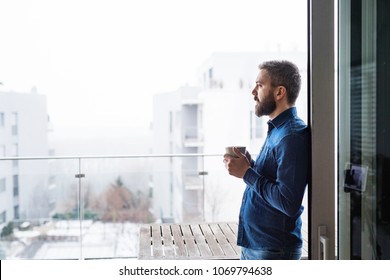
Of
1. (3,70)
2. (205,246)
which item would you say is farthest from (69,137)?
(205,246)

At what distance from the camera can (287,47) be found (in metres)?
1.56

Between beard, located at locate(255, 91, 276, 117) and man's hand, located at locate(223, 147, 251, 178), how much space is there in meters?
0.16

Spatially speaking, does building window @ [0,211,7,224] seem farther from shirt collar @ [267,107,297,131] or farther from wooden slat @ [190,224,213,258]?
shirt collar @ [267,107,297,131]

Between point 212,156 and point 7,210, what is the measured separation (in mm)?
1513

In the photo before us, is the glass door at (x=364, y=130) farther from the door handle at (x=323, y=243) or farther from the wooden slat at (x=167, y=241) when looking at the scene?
the wooden slat at (x=167, y=241)

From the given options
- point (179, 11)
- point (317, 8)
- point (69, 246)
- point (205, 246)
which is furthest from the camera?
point (69, 246)

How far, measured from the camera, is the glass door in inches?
46.2

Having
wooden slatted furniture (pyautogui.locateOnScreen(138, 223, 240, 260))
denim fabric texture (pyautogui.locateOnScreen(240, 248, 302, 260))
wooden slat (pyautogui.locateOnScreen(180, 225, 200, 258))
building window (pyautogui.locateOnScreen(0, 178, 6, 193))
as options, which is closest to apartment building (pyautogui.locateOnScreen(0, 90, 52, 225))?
building window (pyautogui.locateOnScreen(0, 178, 6, 193))

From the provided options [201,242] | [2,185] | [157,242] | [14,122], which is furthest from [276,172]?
[2,185]

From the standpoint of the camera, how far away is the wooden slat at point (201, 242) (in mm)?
2023

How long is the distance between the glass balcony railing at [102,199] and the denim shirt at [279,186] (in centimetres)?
137


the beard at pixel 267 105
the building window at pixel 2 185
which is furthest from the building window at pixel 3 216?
the beard at pixel 267 105

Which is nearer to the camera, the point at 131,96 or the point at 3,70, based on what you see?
the point at 3,70

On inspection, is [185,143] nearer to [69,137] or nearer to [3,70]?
[69,137]
